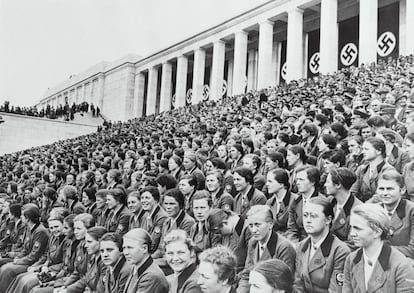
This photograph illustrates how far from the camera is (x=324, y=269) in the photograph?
435 cm

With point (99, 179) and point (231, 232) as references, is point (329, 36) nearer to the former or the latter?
point (99, 179)

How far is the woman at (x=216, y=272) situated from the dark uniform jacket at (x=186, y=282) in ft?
2.06

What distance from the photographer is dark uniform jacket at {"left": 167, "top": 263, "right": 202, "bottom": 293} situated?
441 cm

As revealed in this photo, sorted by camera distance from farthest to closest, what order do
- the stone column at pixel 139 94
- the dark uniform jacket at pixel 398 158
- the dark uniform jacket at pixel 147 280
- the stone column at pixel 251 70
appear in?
the stone column at pixel 139 94 < the stone column at pixel 251 70 < the dark uniform jacket at pixel 398 158 < the dark uniform jacket at pixel 147 280

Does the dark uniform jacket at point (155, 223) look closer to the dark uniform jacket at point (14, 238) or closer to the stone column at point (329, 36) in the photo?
the dark uniform jacket at point (14, 238)

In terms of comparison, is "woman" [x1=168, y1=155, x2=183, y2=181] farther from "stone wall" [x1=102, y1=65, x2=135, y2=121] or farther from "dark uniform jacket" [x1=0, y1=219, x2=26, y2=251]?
"stone wall" [x1=102, y1=65, x2=135, y2=121]

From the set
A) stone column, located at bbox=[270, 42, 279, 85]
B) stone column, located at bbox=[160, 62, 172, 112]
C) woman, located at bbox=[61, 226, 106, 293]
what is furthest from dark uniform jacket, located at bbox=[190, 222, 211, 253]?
stone column, located at bbox=[160, 62, 172, 112]

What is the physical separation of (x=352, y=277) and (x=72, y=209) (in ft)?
21.1

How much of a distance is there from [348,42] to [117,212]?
89.6ft

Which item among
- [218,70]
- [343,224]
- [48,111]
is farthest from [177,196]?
[48,111]

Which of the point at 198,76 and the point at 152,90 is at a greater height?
the point at 198,76

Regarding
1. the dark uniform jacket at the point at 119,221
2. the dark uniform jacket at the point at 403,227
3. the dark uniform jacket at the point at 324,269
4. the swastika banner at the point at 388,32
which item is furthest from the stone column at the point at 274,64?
the dark uniform jacket at the point at 324,269

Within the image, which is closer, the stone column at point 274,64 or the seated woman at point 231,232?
the seated woman at point 231,232

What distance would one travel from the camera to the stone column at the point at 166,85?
4516 cm
